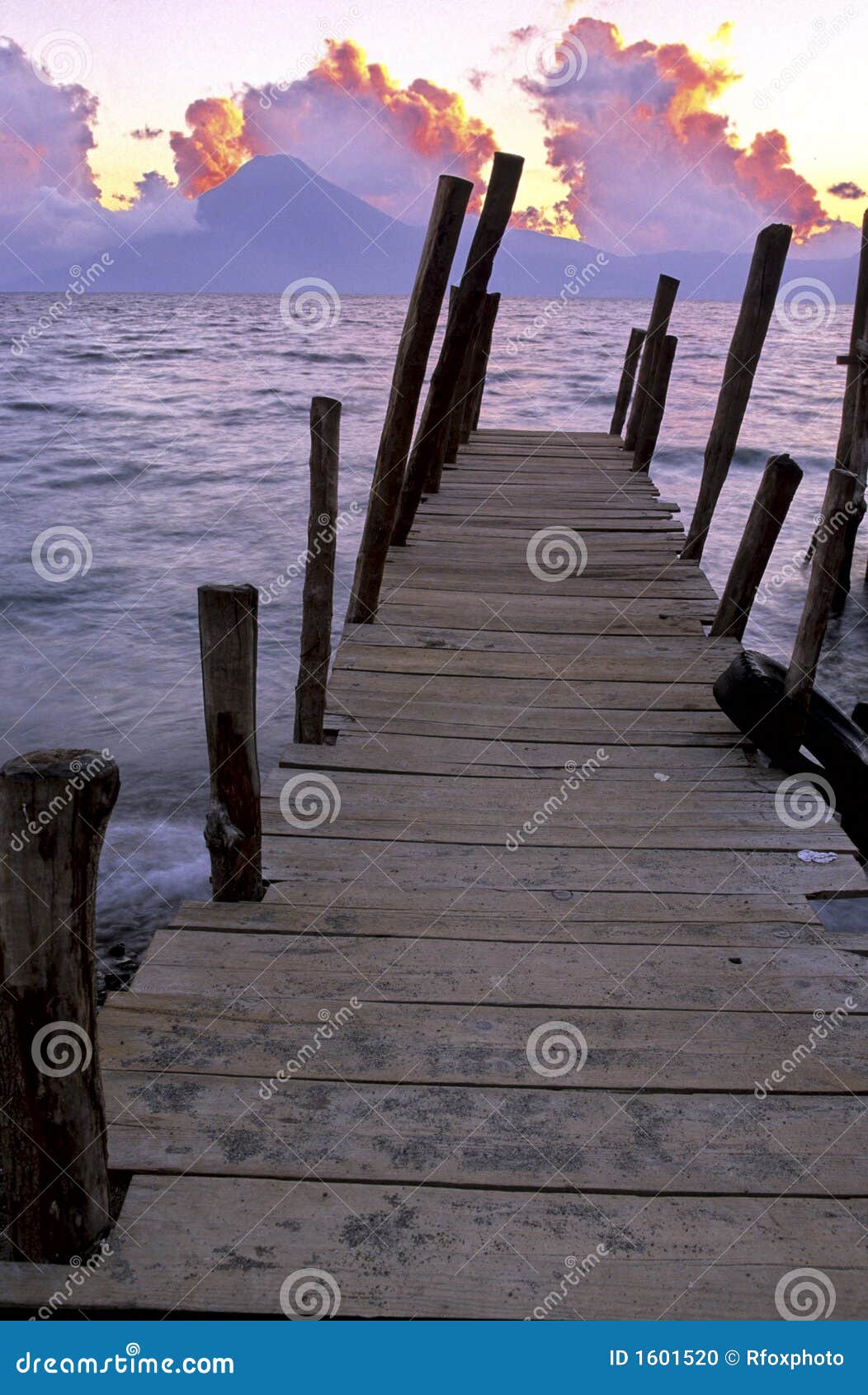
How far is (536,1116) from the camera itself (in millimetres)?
2508

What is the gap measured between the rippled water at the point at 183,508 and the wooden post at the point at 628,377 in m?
2.21

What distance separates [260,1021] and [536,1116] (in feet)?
2.59

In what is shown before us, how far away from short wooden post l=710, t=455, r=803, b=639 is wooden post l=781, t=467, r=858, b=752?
31 centimetres

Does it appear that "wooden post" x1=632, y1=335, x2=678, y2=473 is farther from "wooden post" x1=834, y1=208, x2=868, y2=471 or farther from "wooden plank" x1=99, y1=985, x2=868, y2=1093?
"wooden plank" x1=99, y1=985, x2=868, y2=1093

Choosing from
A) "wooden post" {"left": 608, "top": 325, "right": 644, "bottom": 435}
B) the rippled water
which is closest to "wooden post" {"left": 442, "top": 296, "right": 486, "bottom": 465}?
the rippled water

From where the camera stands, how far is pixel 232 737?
3260 millimetres

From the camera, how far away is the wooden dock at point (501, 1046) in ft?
6.97

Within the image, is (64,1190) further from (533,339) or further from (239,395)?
(533,339)

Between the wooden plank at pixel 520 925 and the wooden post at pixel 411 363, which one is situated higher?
the wooden post at pixel 411 363

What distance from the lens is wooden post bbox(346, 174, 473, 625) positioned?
559cm

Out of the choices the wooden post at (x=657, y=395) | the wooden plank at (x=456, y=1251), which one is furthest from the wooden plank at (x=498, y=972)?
the wooden post at (x=657, y=395)

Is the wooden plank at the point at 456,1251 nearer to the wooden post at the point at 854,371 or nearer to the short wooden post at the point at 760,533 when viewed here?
the short wooden post at the point at 760,533

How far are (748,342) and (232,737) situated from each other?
5034mm

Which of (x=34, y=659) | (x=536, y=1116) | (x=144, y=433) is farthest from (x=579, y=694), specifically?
(x=144, y=433)
